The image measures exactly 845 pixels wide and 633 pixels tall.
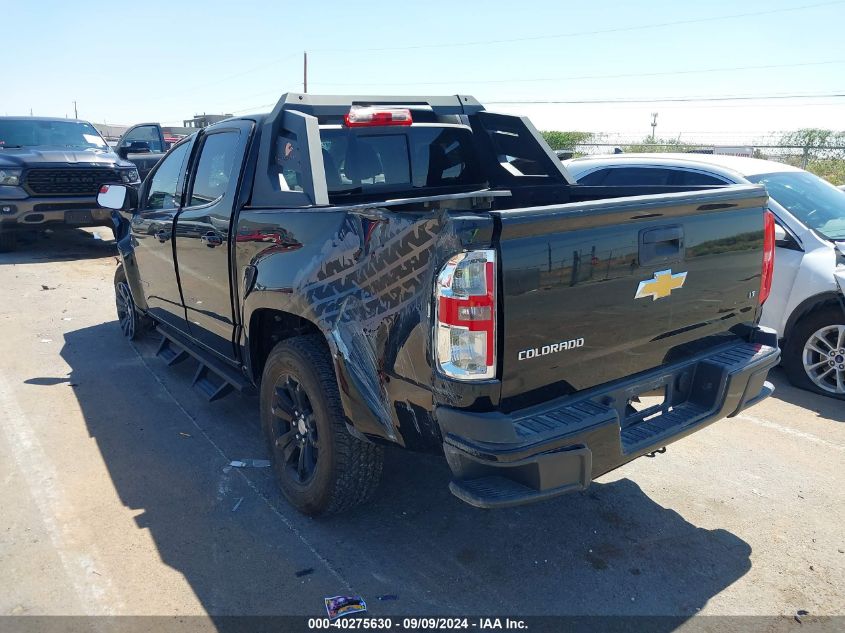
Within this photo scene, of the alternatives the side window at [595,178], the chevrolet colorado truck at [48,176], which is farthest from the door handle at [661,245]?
the chevrolet colorado truck at [48,176]

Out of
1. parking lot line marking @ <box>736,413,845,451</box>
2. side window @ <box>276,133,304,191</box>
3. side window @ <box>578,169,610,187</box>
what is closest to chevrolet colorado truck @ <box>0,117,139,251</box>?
side window @ <box>578,169,610,187</box>

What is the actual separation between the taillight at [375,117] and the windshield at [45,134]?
409 inches

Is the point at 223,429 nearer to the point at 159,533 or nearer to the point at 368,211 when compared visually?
the point at 159,533

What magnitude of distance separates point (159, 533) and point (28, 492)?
3.18 ft

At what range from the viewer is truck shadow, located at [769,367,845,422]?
189 inches

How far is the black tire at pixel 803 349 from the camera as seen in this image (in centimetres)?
502

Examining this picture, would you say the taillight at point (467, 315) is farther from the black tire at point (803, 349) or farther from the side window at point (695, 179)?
the side window at point (695, 179)

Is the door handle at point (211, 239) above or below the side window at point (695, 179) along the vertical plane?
below

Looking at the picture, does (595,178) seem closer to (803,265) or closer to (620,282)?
(803,265)

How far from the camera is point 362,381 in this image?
9.30ft

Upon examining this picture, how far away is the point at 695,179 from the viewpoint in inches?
230

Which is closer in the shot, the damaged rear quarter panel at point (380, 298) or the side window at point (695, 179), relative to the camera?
the damaged rear quarter panel at point (380, 298)

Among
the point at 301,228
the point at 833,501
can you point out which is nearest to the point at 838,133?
the point at 833,501

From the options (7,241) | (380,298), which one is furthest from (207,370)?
(7,241)
